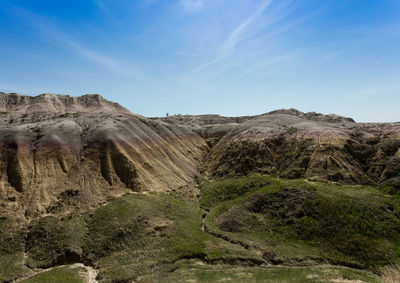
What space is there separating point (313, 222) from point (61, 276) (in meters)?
33.7

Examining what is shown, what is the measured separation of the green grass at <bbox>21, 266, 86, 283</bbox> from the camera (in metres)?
25.7

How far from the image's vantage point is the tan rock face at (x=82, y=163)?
130ft

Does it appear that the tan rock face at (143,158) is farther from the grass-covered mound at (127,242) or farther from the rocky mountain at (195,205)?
the grass-covered mound at (127,242)

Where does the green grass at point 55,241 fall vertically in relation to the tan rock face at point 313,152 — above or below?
below

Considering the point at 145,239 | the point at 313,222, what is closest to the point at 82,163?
the point at 145,239

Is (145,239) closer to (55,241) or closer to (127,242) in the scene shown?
(127,242)

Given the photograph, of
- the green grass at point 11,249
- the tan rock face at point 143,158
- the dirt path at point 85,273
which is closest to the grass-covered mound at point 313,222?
the tan rock face at point 143,158

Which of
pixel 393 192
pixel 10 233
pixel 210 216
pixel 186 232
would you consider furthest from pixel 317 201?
pixel 10 233

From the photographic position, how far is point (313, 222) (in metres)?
33.8

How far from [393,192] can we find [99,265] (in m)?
46.7

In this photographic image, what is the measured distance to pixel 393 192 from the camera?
127 feet

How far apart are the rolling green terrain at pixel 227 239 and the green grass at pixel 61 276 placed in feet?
0.38

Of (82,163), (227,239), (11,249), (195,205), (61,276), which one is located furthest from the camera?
(82,163)

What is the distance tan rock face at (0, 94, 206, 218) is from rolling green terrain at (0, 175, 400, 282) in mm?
4368
